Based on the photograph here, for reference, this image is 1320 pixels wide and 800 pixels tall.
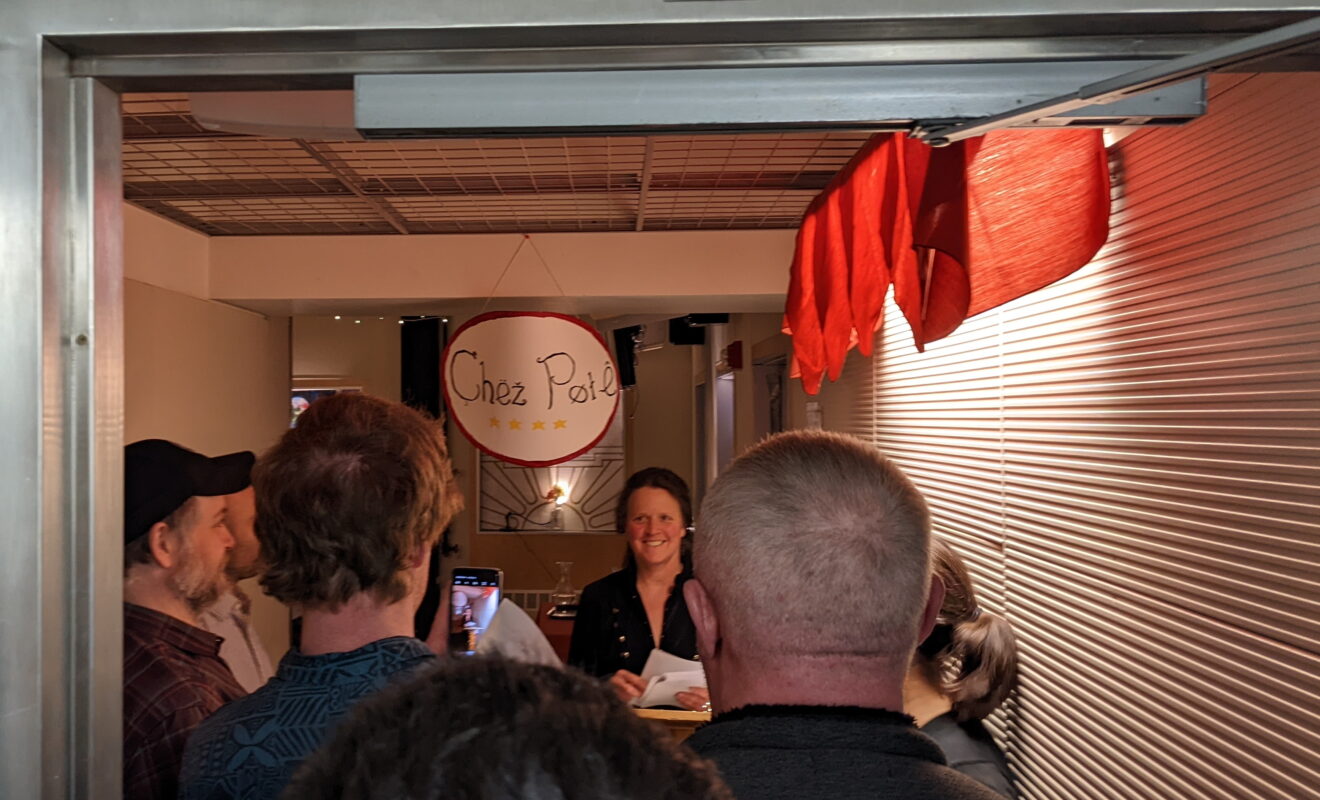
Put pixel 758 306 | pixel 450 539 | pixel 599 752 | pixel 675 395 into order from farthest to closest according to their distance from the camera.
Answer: pixel 675 395, pixel 450 539, pixel 758 306, pixel 599 752

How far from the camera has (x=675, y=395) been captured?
35.6 feet

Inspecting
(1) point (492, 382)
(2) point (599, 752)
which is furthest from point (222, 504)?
(1) point (492, 382)

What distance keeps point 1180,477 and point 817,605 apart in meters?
0.95

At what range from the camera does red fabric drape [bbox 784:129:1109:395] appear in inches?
70.5

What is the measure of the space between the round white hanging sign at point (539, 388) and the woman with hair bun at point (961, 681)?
210 centimetres

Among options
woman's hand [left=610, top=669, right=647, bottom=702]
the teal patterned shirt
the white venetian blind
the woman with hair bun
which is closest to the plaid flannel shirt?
the teal patterned shirt

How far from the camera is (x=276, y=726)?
1.31 metres

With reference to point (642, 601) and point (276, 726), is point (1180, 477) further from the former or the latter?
point (642, 601)

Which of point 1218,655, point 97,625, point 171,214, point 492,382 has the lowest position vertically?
point 1218,655

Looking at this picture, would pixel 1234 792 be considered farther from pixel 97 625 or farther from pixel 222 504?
pixel 222 504

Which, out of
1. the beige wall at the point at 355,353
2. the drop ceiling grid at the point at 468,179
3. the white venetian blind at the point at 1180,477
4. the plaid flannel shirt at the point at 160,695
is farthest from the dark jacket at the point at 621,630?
the beige wall at the point at 355,353

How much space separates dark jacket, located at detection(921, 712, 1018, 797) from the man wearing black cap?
4.63 feet

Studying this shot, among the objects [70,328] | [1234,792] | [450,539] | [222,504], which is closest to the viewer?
[70,328]

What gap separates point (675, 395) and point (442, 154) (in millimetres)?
7469
